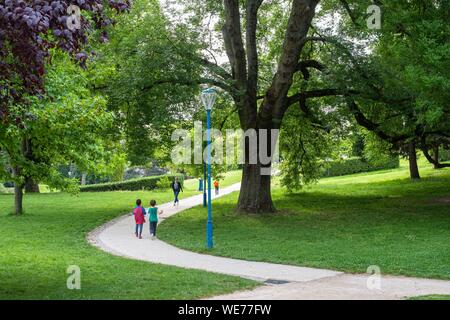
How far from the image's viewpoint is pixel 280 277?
40.1 ft

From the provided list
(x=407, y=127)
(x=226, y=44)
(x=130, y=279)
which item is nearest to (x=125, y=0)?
(x=130, y=279)

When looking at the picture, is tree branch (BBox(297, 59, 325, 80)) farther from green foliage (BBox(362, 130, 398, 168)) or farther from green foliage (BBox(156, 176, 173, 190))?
green foliage (BBox(156, 176, 173, 190))

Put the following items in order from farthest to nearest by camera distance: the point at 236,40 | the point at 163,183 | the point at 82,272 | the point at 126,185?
the point at 126,185 → the point at 163,183 → the point at 236,40 → the point at 82,272

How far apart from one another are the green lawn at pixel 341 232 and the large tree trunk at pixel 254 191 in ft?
2.10

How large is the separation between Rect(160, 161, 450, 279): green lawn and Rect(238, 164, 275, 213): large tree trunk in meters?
0.64

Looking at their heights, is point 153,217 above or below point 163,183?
below

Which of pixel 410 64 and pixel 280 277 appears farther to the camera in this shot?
pixel 410 64

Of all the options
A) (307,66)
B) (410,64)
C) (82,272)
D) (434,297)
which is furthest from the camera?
(307,66)

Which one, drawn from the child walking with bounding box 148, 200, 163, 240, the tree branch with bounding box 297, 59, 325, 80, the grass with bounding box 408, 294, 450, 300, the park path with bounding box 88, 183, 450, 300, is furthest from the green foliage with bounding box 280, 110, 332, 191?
the grass with bounding box 408, 294, 450, 300

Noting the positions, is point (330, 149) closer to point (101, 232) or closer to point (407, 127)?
point (407, 127)

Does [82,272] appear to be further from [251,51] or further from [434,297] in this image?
[251,51]

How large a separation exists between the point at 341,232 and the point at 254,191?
19.9 ft

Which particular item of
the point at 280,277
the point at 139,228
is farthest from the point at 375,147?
the point at 280,277
